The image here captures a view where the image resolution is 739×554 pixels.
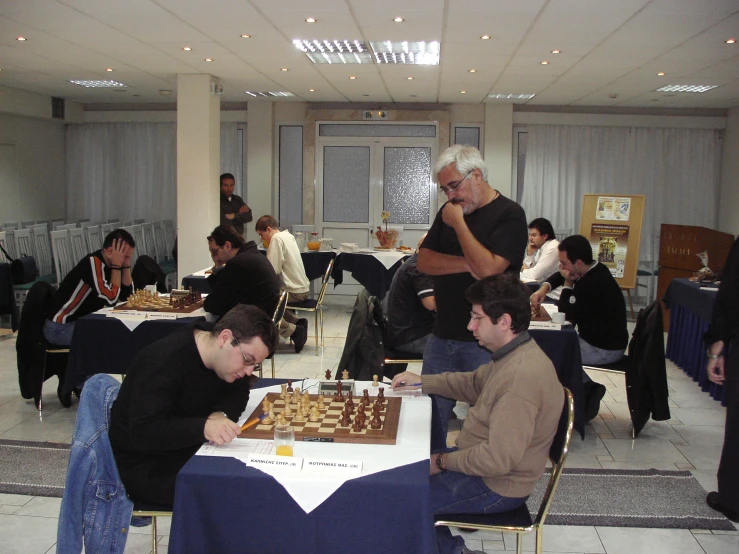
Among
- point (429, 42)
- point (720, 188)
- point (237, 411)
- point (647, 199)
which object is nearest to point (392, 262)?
point (429, 42)

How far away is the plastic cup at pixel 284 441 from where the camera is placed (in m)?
2.04

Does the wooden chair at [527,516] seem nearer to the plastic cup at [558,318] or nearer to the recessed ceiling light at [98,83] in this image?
the plastic cup at [558,318]

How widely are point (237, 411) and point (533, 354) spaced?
3.01 ft

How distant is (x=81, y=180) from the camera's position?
36.5 feet

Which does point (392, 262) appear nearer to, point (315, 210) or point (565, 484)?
point (315, 210)

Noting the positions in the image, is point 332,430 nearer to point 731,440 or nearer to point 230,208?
point 731,440

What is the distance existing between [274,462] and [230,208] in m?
7.39

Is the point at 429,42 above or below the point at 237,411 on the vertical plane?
above

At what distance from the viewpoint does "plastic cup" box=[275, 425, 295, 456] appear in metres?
2.04

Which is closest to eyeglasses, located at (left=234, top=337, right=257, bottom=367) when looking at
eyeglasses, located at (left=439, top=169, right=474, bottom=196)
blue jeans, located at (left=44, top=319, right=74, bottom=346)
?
eyeglasses, located at (left=439, top=169, right=474, bottom=196)

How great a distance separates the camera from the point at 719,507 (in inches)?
131

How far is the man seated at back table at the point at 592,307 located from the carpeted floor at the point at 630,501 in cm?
74

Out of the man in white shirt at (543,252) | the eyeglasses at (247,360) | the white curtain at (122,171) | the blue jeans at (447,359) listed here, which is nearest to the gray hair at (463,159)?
the blue jeans at (447,359)

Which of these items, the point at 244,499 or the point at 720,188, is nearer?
the point at 244,499
